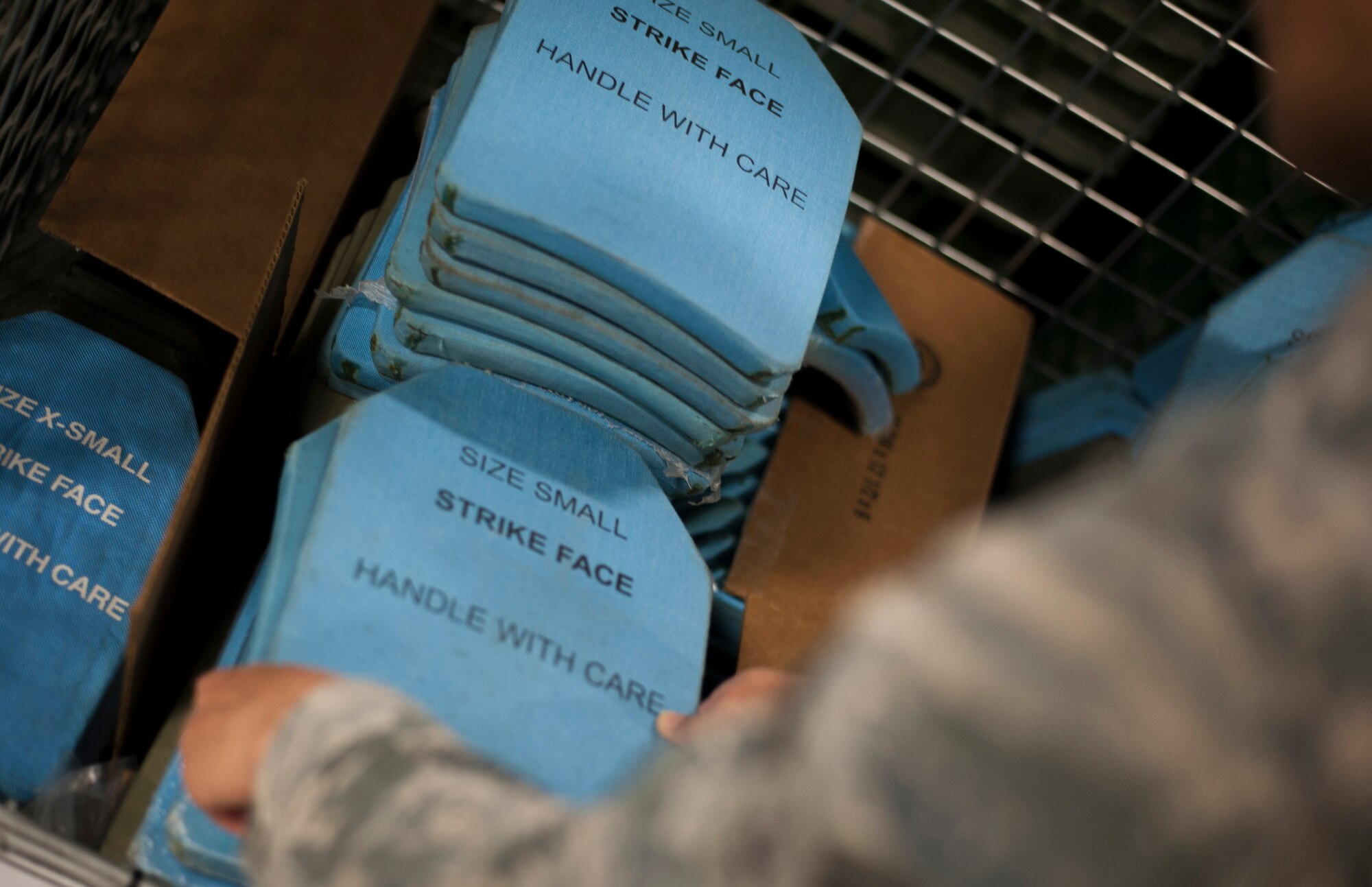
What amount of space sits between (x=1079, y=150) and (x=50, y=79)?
3.66 feet

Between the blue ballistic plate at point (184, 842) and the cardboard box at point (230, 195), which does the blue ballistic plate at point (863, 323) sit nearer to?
the cardboard box at point (230, 195)

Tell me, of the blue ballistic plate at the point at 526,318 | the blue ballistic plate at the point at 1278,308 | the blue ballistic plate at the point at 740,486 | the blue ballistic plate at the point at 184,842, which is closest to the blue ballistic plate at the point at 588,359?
the blue ballistic plate at the point at 526,318

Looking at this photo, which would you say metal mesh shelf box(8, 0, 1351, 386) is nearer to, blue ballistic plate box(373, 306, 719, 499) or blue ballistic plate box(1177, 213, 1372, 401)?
blue ballistic plate box(1177, 213, 1372, 401)

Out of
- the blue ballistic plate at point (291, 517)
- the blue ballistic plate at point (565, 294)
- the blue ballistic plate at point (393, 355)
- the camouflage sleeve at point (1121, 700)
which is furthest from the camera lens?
the blue ballistic plate at point (393, 355)

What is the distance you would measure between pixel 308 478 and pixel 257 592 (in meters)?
0.12

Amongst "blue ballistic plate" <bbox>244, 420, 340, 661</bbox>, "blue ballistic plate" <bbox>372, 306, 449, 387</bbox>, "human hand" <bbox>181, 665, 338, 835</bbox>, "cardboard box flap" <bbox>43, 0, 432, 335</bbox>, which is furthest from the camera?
"cardboard box flap" <bbox>43, 0, 432, 335</bbox>

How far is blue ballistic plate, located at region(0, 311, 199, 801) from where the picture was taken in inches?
31.2

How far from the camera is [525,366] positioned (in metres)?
0.84

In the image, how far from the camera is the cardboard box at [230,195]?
0.86 metres

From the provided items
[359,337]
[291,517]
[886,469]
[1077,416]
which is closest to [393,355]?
[359,337]

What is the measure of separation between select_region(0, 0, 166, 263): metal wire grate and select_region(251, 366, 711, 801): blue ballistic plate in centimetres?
42

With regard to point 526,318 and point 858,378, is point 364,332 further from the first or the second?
point 858,378

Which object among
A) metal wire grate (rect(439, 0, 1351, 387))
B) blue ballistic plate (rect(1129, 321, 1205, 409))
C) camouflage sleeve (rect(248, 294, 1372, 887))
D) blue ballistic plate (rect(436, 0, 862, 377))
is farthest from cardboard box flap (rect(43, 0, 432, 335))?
blue ballistic plate (rect(1129, 321, 1205, 409))

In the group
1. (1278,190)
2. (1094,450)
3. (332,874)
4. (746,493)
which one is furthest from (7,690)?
(1278,190)
